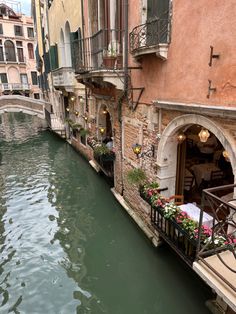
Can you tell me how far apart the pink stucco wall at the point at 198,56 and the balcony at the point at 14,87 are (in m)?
37.5

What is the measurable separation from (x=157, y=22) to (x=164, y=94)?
1.31m

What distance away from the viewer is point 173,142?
523 cm

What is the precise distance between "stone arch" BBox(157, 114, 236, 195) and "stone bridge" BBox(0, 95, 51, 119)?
18.4 m

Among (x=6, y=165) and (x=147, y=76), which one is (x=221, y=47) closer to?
(x=147, y=76)

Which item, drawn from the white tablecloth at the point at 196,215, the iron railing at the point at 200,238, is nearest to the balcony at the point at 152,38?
the iron railing at the point at 200,238

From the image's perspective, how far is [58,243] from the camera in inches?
253

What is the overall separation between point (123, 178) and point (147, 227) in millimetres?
1917

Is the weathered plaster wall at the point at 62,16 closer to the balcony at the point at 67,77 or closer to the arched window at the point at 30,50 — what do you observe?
the balcony at the point at 67,77

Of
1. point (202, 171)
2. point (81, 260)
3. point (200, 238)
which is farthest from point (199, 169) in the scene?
point (200, 238)

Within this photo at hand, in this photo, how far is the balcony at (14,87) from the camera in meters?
37.3

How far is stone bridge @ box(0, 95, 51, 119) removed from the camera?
22.0m

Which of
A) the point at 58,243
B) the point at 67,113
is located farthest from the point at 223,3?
the point at 67,113

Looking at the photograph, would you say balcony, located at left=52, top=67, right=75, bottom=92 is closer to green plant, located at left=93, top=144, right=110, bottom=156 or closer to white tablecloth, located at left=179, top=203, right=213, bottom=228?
green plant, located at left=93, top=144, right=110, bottom=156

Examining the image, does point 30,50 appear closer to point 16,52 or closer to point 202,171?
point 16,52
